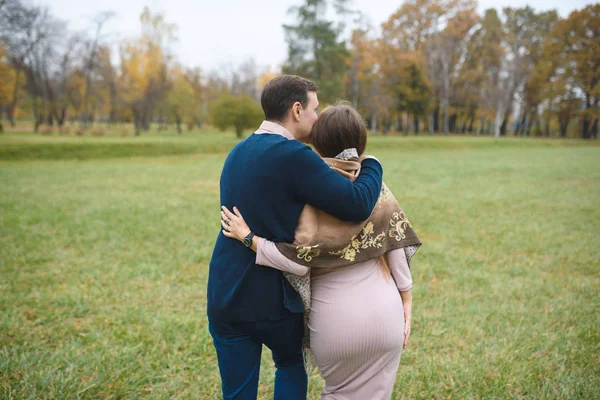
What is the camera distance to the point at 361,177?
1616 mm

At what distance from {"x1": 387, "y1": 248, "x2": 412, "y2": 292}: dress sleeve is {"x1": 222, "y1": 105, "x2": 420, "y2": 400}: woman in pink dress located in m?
0.08

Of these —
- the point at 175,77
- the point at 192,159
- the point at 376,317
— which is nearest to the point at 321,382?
the point at 376,317

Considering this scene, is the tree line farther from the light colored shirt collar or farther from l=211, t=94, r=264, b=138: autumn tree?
the light colored shirt collar

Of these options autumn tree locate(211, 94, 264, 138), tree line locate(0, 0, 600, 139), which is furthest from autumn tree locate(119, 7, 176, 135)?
autumn tree locate(211, 94, 264, 138)

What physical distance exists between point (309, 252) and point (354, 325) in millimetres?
358

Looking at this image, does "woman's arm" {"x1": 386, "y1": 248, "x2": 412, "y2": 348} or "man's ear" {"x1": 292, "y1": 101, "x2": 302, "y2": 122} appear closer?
"man's ear" {"x1": 292, "y1": 101, "x2": 302, "y2": 122}

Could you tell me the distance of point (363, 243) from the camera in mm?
1674

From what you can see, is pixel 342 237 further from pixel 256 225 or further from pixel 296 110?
pixel 296 110

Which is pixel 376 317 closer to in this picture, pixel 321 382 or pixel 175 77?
pixel 321 382

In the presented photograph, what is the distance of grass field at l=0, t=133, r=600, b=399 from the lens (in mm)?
2891

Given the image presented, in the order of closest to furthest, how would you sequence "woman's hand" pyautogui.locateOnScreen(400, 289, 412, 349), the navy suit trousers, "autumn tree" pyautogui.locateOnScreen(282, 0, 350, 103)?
the navy suit trousers < "woman's hand" pyautogui.locateOnScreen(400, 289, 412, 349) < "autumn tree" pyautogui.locateOnScreen(282, 0, 350, 103)

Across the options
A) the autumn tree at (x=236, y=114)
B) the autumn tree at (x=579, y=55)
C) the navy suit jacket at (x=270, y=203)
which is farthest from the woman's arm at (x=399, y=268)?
the autumn tree at (x=579, y=55)

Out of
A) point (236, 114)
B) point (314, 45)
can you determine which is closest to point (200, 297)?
point (236, 114)

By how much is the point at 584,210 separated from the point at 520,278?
5.38 metres
